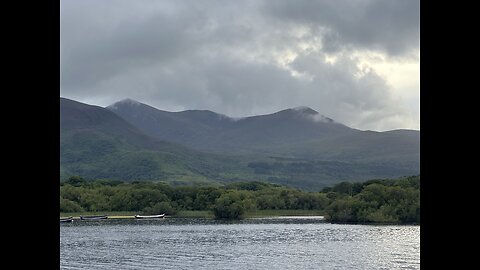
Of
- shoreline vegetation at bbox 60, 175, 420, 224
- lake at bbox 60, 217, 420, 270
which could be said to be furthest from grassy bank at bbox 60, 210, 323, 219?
lake at bbox 60, 217, 420, 270

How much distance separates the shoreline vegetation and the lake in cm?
444

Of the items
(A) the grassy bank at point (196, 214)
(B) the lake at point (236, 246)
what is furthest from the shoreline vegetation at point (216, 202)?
(B) the lake at point (236, 246)

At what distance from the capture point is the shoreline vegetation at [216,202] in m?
90.9

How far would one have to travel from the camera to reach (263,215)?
99688mm

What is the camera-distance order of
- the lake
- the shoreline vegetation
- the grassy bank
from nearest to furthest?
1. the lake
2. the shoreline vegetation
3. the grassy bank

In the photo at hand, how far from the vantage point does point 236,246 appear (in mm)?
58750

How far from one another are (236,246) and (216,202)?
37.0m

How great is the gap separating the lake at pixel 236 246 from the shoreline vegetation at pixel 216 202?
175 inches

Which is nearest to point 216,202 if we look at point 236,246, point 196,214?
point 196,214

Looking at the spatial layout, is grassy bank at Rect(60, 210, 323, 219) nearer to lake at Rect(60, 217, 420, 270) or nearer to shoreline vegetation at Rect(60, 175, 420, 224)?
shoreline vegetation at Rect(60, 175, 420, 224)

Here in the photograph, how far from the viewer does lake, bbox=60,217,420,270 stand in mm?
46344

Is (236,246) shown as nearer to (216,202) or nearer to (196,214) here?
(216,202)

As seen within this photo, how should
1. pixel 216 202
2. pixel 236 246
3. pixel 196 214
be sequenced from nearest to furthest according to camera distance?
pixel 236 246, pixel 216 202, pixel 196 214
